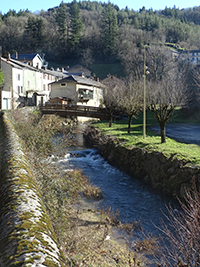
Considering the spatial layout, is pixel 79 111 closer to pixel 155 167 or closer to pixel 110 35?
pixel 155 167

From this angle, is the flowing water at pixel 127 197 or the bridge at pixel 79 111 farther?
the bridge at pixel 79 111

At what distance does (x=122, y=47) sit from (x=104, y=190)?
8057 centimetres

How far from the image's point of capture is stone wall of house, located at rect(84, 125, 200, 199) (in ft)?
38.6

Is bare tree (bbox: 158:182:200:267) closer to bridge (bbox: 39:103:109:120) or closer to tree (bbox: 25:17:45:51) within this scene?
bridge (bbox: 39:103:109:120)

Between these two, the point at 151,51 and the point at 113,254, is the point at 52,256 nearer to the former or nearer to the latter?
the point at 113,254

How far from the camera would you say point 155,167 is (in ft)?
46.9

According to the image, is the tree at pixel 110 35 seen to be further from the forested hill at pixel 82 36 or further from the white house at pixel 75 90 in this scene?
the white house at pixel 75 90

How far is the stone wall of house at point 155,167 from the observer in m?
11.8

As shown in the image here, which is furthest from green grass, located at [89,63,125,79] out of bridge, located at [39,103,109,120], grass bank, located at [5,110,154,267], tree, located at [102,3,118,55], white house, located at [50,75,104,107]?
grass bank, located at [5,110,154,267]

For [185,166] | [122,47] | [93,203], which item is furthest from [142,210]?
[122,47]

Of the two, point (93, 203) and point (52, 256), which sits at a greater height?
point (52, 256)

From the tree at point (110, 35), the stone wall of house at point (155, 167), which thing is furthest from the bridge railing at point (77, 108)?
the tree at point (110, 35)

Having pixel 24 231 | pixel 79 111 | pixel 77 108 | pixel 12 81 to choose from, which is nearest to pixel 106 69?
pixel 12 81

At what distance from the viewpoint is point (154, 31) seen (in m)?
103
